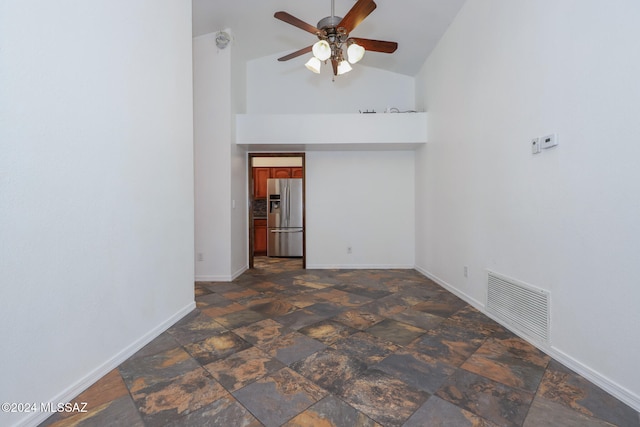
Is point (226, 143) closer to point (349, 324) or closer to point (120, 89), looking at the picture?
point (120, 89)

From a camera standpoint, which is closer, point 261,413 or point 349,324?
point 261,413

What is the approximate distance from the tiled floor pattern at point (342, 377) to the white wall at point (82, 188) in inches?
11.4

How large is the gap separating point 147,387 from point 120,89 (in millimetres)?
1870

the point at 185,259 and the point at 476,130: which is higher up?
the point at 476,130

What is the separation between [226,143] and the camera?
390 cm

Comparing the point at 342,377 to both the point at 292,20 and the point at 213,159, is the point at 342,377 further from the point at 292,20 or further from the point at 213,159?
the point at 213,159

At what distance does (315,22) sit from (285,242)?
3985mm

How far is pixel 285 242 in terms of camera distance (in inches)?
237

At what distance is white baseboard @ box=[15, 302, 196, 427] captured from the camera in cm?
132

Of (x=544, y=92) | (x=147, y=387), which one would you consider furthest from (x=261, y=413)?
(x=544, y=92)

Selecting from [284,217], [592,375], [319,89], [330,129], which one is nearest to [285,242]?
[284,217]

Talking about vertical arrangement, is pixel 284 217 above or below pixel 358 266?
above

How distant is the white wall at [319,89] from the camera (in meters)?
4.73

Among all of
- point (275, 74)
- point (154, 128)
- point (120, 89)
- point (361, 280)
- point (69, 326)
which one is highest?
point (275, 74)
